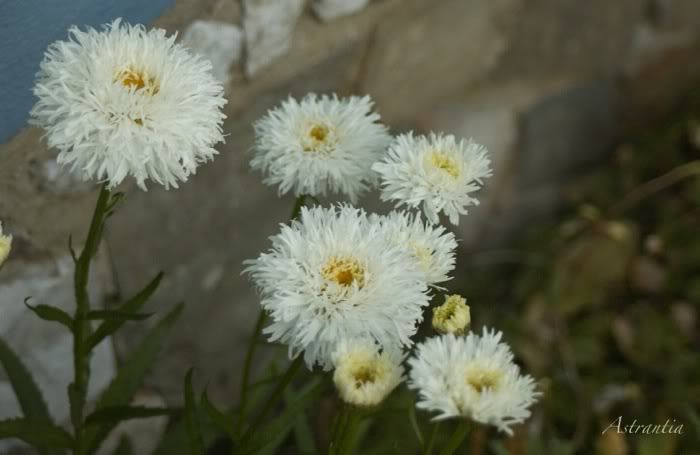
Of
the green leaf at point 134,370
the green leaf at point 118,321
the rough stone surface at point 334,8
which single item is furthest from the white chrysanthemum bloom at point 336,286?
the rough stone surface at point 334,8

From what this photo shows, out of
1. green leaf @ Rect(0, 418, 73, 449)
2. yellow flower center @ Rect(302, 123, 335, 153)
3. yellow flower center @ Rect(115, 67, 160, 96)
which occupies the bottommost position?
green leaf @ Rect(0, 418, 73, 449)

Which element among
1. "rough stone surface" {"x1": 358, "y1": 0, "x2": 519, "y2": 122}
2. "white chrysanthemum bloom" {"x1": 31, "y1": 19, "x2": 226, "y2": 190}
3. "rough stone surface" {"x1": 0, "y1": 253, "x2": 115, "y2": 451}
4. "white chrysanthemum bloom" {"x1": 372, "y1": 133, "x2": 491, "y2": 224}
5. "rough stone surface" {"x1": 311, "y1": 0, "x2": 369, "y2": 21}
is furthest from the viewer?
"rough stone surface" {"x1": 358, "y1": 0, "x2": 519, "y2": 122}

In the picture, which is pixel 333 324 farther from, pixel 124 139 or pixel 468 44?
pixel 468 44

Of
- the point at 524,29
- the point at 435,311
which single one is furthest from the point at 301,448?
the point at 524,29

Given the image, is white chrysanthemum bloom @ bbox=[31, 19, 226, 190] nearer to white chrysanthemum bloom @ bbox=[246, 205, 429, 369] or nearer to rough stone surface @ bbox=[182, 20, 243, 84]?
white chrysanthemum bloom @ bbox=[246, 205, 429, 369]

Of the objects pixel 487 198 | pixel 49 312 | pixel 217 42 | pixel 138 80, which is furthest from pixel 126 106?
pixel 487 198

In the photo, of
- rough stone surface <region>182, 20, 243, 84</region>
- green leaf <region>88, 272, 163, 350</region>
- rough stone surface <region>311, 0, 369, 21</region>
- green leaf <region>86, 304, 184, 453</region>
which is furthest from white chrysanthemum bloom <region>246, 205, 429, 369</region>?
rough stone surface <region>311, 0, 369, 21</region>
